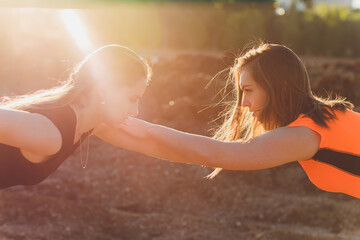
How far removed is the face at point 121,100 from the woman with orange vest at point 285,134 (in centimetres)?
25

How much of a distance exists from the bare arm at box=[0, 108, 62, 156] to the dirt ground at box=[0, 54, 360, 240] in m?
1.95

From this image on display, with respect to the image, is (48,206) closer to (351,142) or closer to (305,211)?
(305,211)

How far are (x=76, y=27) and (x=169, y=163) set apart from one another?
6036 mm

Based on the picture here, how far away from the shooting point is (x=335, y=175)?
265 centimetres

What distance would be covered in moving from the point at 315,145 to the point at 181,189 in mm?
3194

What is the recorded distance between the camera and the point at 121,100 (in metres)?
2.69

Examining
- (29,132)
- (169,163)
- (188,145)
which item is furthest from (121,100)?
(169,163)

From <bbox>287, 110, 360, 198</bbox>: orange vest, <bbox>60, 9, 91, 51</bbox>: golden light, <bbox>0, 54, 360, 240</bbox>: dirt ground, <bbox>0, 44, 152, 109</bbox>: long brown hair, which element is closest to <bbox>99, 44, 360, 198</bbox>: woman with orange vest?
<bbox>287, 110, 360, 198</bbox>: orange vest

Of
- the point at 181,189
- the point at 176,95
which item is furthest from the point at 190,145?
the point at 176,95

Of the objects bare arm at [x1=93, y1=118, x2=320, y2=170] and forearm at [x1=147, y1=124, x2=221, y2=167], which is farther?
forearm at [x1=147, y1=124, x2=221, y2=167]

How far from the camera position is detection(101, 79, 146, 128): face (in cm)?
269

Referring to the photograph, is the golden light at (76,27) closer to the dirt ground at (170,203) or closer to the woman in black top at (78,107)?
the dirt ground at (170,203)

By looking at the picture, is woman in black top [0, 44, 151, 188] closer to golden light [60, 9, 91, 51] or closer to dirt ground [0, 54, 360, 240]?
dirt ground [0, 54, 360, 240]

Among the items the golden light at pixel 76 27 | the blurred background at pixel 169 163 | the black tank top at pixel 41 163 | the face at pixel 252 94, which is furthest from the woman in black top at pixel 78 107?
the golden light at pixel 76 27
